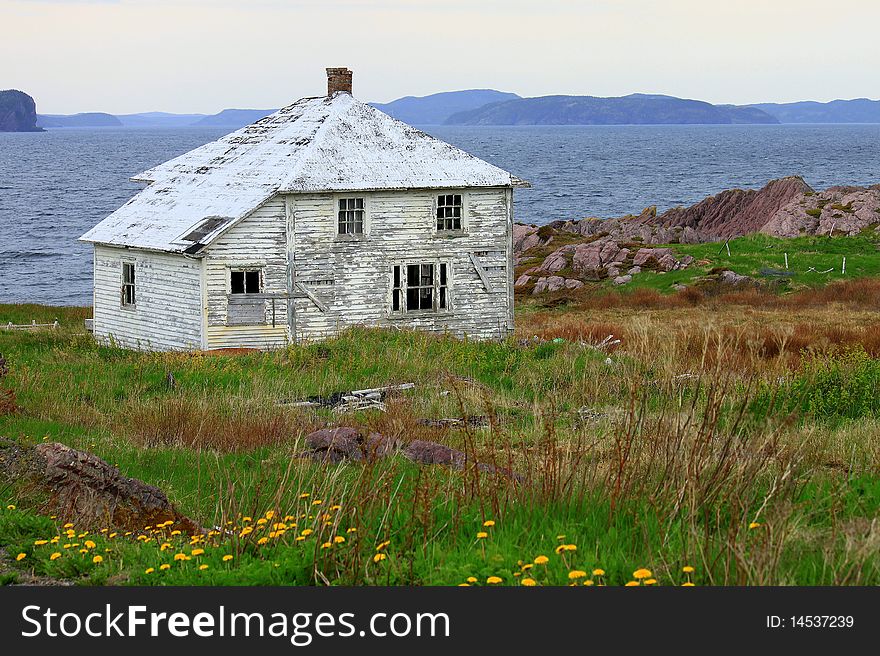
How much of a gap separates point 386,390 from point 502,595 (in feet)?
39.7

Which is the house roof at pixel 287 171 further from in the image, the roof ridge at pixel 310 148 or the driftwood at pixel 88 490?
the driftwood at pixel 88 490

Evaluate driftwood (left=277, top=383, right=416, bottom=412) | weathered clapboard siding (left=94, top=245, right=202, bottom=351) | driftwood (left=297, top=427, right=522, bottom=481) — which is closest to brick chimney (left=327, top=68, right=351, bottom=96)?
weathered clapboard siding (left=94, top=245, right=202, bottom=351)

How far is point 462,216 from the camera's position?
29.8 m

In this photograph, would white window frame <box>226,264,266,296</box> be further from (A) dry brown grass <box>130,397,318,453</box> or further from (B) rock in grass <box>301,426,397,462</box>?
(B) rock in grass <box>301,426,397,462</box>

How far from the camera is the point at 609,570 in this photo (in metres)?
6.70

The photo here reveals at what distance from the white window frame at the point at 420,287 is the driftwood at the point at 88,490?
18536mm

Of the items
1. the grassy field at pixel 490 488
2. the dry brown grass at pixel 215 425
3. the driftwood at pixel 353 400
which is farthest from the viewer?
the driftwood at pixel 353 400

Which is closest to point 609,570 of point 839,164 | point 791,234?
point 791,234

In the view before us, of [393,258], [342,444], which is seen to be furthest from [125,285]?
[342,444]

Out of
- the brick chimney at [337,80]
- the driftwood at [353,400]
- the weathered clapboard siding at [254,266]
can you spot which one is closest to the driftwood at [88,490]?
the driftwood at [353,400]

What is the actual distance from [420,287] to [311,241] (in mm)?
3214

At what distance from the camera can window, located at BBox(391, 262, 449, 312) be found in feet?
95.8

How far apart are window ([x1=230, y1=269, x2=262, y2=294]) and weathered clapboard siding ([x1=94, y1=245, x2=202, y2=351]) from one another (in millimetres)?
916

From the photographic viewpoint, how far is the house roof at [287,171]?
1087 inches
